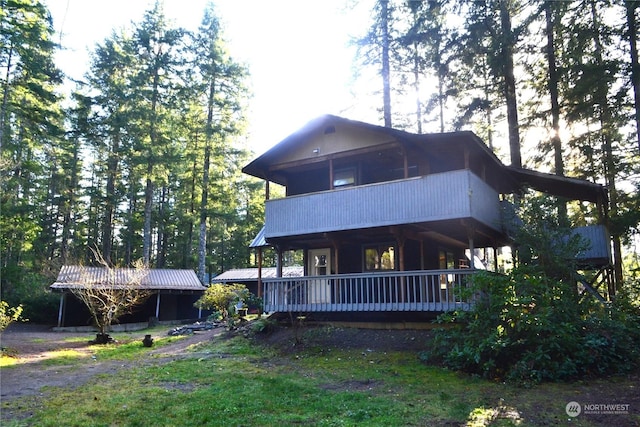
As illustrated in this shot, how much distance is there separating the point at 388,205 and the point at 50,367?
1056 cm

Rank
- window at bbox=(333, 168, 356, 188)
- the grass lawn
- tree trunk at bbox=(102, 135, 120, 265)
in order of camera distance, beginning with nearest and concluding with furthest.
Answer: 1. the grass lawn
2. window at bbox=(333, 168, 356, 188)
3. tree trunk at bbox=(102, 135, 120, 265)

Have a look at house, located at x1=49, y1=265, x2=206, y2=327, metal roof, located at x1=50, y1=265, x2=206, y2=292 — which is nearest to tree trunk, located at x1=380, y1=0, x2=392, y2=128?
metal roof, located at x1=50, y1=265, x2=206, y2=292

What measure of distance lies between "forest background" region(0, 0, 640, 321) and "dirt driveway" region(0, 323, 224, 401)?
1039 cm

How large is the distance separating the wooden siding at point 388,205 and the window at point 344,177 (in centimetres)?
137

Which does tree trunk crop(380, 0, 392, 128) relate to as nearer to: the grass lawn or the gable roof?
the gable roof

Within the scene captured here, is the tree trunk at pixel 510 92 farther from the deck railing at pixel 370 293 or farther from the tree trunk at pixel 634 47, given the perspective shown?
the deck railing at pixel 370 293

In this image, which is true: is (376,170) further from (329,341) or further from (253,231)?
(253,231)

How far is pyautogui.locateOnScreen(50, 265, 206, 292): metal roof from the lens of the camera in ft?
70.0

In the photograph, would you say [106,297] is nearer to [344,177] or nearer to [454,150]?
[344,177]

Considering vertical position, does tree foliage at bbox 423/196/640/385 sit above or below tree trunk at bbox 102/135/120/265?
below

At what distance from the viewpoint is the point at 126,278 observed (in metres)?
22.8

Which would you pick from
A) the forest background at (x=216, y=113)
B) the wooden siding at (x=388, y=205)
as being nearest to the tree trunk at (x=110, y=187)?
the forest background at (x=216, y=113)

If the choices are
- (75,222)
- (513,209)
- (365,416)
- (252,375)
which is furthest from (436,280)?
(75,222)

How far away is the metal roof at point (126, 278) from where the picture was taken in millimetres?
21336
